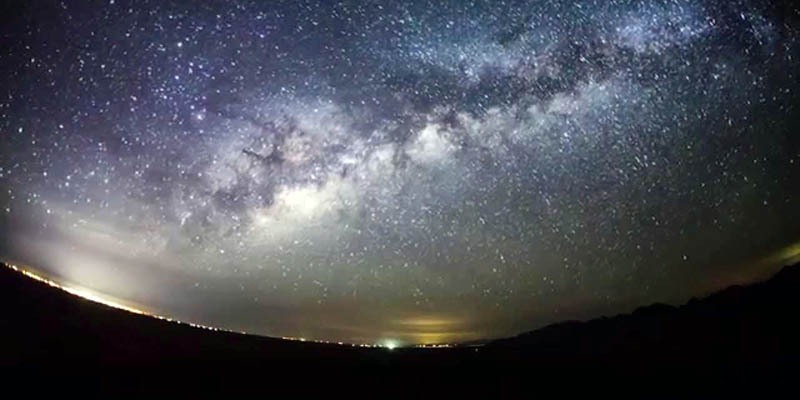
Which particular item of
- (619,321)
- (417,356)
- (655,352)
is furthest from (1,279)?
(619,321)

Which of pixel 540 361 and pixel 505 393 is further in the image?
pixel 540 361

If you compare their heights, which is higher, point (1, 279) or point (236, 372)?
point (1, 279)

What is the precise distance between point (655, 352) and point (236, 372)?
3.10 metres

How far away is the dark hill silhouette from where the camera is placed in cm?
385

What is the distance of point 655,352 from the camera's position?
171 inches

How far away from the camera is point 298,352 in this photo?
4062 mm

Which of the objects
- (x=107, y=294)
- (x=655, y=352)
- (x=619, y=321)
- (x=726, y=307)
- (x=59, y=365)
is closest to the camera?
(x=107, y=294)

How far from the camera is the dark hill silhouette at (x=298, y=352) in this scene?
385 cm

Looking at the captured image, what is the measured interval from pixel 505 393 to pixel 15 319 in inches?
137

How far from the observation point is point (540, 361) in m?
4.41

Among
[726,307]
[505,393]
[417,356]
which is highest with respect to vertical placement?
[726,307]

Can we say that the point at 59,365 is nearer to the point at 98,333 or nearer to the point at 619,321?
the point at 98,333

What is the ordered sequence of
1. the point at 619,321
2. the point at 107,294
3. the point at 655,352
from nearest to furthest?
the point at 107,294, the point at 655,352, the point at 619,321

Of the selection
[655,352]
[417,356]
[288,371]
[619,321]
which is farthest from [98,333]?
[619,321]
